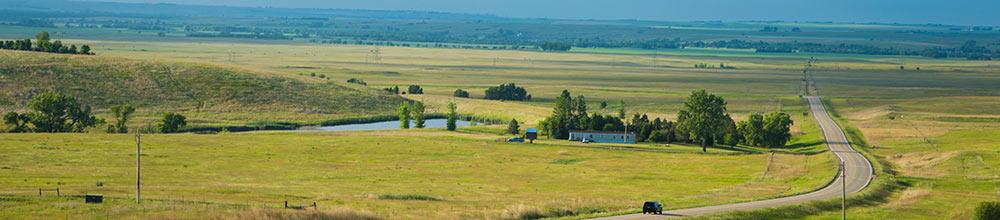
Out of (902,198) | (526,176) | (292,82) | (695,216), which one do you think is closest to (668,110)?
(292,82)

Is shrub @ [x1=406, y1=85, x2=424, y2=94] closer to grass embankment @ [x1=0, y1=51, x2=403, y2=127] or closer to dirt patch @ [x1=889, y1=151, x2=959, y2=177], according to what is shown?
grass embankment @ [x1=0, y1=51, x2=403, y2=127]

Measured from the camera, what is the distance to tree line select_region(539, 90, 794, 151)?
105438mm

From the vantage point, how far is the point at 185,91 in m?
148

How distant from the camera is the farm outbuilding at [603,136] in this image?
364ft

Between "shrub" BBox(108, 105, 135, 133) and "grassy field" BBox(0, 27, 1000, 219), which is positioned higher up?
"shrub" BBox(108, 105, 135, 133)

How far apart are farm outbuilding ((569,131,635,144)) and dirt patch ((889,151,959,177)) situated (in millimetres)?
22924

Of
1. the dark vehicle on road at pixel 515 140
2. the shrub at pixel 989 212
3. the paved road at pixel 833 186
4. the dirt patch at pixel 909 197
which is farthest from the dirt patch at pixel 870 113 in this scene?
the shrub at pixel 989 212

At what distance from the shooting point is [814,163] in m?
86.6

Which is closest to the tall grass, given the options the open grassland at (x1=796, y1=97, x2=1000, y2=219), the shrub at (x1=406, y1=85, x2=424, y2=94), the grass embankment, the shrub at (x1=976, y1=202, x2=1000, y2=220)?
the open grassland at (x1=796, y1=97, x2=1000, y2=219)

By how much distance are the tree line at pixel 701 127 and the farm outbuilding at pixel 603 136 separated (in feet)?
3.54

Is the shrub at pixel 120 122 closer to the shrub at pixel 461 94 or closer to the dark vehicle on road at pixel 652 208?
the shrub at pixel 461 94

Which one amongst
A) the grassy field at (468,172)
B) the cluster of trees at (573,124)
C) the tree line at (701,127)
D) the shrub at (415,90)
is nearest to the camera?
the grassy field at (468,172)

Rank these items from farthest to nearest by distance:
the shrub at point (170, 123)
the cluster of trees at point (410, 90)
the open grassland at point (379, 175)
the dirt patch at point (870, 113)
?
the cluster of trees at point (410, 90) < the dirt patch at point (870, 113) < the shrub at point (170, 123) < the open grassland at point (379, 175)

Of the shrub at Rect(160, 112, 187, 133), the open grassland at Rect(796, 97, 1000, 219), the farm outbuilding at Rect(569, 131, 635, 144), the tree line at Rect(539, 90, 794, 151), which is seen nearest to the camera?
the open grassland at Rect(796, 97, 1000, 219)
